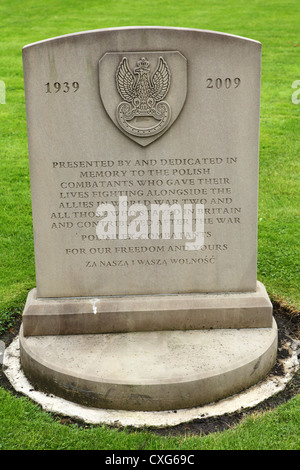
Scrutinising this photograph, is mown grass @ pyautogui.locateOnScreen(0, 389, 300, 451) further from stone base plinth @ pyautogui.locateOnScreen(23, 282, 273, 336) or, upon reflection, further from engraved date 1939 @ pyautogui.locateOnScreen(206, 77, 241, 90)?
engraved date 1939 @ pyautogui.locateOnScreen(206, 77, 241, 90)

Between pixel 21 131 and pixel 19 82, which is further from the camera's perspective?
pixel 19 82

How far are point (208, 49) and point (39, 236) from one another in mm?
2029

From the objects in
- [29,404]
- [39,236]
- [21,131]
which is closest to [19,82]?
[21,131]

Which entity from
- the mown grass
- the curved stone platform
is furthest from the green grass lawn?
the curved stone platform

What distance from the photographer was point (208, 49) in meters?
4.46

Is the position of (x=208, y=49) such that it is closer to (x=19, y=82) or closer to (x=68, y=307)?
(x=68, y=307)

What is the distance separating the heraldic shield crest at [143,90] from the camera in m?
4.45

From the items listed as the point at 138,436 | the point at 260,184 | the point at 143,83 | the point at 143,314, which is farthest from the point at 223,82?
the point at 260,184

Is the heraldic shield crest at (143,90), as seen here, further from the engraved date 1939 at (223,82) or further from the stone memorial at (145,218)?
the engraved date 1939 at (223,82)

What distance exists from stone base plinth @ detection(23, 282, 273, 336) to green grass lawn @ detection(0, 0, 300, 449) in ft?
2.41

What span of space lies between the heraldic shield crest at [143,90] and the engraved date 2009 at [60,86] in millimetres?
211

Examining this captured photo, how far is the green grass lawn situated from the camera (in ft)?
13.3

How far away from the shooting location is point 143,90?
4512 millimetres

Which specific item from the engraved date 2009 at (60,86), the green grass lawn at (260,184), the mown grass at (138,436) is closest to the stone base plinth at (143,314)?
the green grass lawn at (260,184)
